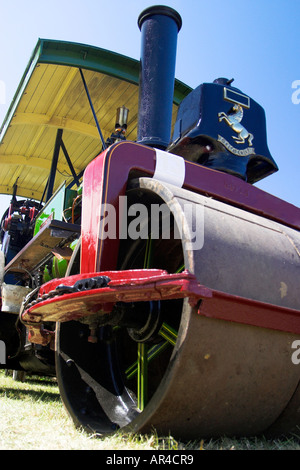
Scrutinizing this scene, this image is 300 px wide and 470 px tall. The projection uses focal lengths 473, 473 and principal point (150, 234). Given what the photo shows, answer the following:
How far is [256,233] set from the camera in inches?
70.4

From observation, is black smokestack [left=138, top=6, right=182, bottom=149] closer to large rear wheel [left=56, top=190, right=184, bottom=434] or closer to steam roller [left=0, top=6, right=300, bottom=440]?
steam roller [left=0, top=6, right=300, bottom=440]

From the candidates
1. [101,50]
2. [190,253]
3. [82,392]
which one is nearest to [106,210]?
[190,253]

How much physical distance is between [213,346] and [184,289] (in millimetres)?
231

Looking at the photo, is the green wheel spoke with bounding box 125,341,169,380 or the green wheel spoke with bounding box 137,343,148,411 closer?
the green wheel spoke with bounding box 137,343,148,411

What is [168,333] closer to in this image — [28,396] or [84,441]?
[84,441]

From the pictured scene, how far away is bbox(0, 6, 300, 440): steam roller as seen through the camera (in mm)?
1495

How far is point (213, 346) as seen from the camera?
4.89ft

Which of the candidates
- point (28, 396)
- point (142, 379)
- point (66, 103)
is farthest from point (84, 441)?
point (66, 103)

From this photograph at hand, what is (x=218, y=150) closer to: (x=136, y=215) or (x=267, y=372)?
(x=136, y=215)

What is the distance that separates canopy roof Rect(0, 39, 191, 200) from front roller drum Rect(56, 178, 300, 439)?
201 cm

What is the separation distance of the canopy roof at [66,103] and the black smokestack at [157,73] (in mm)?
307

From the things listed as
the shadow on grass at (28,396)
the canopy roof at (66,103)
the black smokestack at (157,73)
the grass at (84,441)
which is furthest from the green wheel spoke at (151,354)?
the canopy roof at (66,103)

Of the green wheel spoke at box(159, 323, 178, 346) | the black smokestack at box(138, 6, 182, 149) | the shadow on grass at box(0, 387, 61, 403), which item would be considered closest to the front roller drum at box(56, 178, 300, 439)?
the green wheel spoke at box(159, 323, 178, 346)
